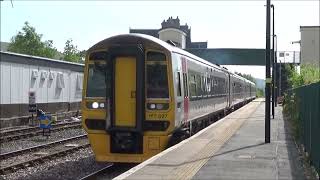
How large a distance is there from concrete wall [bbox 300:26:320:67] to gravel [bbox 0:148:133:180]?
54.7 m

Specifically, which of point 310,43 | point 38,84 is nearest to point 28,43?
point 310,43

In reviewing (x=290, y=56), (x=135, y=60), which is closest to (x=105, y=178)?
(x=135, y=60)

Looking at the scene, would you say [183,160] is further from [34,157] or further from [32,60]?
[32,60]

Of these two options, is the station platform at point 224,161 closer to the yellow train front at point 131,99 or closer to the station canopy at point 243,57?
the yellow train front at point 131,99

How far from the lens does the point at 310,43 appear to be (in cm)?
6944

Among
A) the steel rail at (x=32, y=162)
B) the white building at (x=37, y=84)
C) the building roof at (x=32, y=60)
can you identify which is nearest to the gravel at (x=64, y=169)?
the steel rail at (x=32, y=162)

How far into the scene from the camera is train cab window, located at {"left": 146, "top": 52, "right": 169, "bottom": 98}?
45.9ft

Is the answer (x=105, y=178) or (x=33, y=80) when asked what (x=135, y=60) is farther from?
(x=33, y=80)

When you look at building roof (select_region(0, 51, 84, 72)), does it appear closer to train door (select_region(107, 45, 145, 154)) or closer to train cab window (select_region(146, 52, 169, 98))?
train door (select_region(107, 45, 145, 154))

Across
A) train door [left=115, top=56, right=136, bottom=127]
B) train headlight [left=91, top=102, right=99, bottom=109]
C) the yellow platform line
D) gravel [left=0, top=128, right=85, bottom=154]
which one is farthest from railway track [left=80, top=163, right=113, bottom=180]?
gravel [left=0, top=128, right=85, bottom=154]

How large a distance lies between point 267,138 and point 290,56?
52248 mm

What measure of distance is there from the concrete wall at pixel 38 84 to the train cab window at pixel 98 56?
18.2 m

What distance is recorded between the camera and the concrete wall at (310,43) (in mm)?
68125

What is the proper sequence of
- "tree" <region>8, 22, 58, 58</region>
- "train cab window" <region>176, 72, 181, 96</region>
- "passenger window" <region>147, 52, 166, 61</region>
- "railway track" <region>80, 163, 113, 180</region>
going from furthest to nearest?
"tree" <region>8, 22, 58, 58</region> < "train cab window" <region>176, 72, 181, 96</region> < "passenger window" <region>147, 52, 166, 61</region> < "railway track" <region>80, 163, 113, 180</region>
